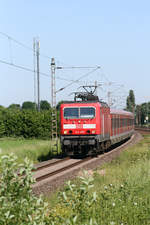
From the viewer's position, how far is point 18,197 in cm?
490

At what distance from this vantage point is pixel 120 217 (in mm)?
7008

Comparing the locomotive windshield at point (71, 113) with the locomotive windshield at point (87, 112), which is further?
the locomotive windshield at point (71, 113)

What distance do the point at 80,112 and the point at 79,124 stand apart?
0.61 meters

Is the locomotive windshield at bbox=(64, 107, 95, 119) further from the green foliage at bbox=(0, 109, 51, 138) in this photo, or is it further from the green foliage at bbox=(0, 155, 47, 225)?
the green foliage at bbox=(0, 109, 51, 138)

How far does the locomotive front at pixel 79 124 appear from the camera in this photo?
21.0 m

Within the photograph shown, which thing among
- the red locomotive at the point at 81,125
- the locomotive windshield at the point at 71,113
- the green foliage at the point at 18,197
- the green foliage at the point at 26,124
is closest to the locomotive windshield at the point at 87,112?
the red locomotive at the point at 81,125

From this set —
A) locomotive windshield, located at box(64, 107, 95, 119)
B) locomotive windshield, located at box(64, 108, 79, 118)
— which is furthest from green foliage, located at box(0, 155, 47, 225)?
locomotive windshield, located at box(64, 108, 79, 118)

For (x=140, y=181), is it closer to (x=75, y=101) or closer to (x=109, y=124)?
(x=75, y=101)

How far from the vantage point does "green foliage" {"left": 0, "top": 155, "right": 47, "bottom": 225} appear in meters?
4.72

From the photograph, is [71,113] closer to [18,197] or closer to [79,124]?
[79,124]

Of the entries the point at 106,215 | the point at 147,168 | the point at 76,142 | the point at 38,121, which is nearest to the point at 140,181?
the point at 147,168

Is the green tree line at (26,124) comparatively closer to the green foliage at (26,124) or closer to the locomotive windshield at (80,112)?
the green foliage at (26,124)

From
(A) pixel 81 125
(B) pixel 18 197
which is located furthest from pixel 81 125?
(B) pixel 18 197

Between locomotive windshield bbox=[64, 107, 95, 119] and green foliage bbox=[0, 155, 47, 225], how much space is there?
53.3 feet
